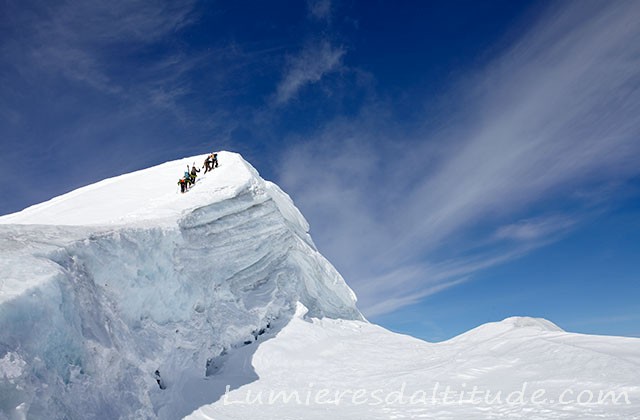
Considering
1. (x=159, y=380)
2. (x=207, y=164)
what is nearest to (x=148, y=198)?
(x=207, y=164)

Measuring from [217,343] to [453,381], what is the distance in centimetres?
913

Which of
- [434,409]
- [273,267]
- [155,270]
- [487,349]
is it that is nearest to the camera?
[434,409]

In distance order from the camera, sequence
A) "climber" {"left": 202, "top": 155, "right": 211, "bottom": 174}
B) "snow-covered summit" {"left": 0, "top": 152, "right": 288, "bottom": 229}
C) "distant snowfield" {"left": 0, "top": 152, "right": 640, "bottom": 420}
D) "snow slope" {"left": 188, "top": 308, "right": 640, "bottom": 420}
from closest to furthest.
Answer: "distant snowfield" {"left": 0, "top": 152, "right": 640, "bottom": 420}, "snow slope" {"left": 188, "top": 308, "right": 640, "bottom": 420}, "snow-covered summit" {"left": 0, "top": 152, "right": 288, "bottom": 229}, "climber" {"left": 202, "top": 155, "right": 211, "bottom": 174}

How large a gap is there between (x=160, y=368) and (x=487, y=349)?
11.5 meters

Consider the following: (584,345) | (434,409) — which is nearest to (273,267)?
(434,409)

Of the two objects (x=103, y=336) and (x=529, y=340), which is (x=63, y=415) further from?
(x=529, y=340)

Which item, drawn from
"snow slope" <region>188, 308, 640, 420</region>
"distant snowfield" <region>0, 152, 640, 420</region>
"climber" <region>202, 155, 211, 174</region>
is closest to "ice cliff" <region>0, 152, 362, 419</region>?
"distant snowfield" <region>0, 152, 640, 420</region>

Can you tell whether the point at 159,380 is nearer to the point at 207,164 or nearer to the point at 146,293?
the point at 146,293

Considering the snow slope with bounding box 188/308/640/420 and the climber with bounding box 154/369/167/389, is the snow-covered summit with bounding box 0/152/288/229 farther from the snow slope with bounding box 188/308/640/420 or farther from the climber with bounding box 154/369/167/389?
the snow slope with bounding box 188/308/640/420

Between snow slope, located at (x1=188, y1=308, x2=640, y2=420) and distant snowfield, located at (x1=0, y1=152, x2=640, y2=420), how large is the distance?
64mm

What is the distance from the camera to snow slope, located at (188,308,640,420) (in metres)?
9.41

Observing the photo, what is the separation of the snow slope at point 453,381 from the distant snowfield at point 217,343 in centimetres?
6

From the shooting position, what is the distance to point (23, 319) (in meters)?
7.04

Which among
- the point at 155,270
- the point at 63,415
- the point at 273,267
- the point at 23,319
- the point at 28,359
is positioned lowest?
the point at 63,415
